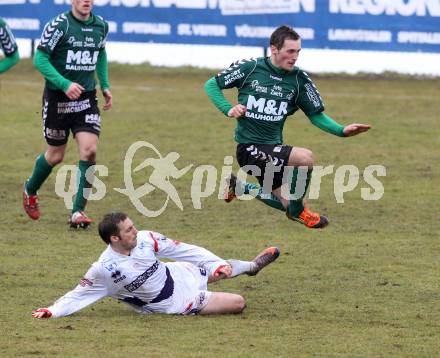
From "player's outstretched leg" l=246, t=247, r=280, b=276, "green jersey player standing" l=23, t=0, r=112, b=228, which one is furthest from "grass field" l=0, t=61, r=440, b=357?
"green jersey player standing" l=23, t=0, r=112, b=228

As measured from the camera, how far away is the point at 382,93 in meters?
24.0

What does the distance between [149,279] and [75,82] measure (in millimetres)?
4233

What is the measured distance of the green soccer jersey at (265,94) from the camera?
37.0ft

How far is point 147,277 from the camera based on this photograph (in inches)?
372

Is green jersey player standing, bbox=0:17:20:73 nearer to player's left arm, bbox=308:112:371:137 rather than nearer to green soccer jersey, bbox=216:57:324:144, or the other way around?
green soccer jersey, bbox=216:57:324:144

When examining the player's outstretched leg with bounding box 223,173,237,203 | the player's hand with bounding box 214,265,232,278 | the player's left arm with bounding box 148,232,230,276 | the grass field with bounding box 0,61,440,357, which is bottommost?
the grass field with bounding box 0,61,440,357

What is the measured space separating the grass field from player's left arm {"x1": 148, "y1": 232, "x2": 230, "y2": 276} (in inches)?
17.9

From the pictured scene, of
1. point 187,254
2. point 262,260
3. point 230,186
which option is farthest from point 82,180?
point 187,254

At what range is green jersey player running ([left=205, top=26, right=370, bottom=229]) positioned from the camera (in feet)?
36.9

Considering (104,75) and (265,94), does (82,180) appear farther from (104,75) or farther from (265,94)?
(265,94)

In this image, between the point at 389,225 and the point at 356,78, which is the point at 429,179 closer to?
the point at 389,225

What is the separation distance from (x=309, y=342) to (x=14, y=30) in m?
18.4

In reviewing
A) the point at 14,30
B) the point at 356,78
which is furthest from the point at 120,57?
the point at 356,78

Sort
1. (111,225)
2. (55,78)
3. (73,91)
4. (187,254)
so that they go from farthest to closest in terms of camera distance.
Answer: (55,78) < (73,91) < (187,254) < (111,225)
